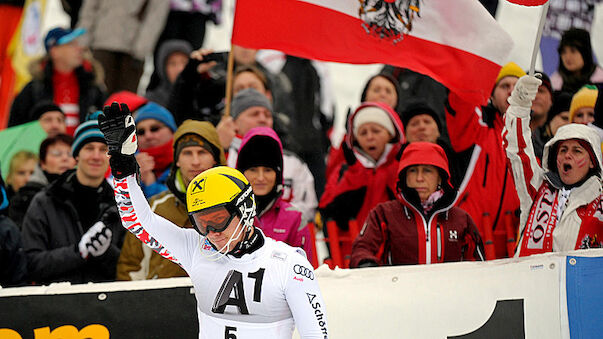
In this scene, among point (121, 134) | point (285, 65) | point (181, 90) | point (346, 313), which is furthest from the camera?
point (285, 65)

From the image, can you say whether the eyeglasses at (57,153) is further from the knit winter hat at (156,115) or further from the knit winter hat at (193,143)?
the knit winter hat at (193,143)

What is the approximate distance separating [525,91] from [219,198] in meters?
2.59

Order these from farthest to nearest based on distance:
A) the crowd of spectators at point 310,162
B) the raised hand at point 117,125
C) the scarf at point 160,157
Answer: the scarf at point 160,157 → the crowd of spectators at point 310,162 → the raised hand at point 117,125

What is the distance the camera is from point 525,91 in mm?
6180

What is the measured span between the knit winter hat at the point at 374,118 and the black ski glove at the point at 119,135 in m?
3.57

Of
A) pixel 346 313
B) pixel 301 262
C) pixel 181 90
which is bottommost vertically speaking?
pixel 346 313

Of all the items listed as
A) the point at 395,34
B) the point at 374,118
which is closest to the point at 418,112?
the point at 374,118

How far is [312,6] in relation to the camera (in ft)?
22.9

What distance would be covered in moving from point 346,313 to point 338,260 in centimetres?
137

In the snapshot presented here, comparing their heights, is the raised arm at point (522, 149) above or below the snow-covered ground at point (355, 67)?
below

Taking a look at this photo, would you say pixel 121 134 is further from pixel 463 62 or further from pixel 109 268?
pixel 463 62

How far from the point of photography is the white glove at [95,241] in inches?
250

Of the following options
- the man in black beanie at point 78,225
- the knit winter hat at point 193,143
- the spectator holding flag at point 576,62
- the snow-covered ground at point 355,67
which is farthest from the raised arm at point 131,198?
the snow-covered ground at point 355,67

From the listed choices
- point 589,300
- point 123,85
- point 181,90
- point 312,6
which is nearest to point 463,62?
point 312,6
